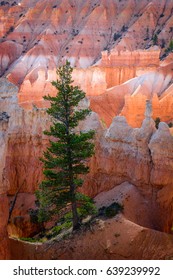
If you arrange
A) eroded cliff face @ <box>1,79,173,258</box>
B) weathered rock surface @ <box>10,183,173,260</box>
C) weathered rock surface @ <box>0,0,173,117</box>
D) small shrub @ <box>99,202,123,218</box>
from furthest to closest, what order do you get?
weathered rock surface @ <box>0,0,173,117</box>, eroded cliff face @ <box>1,79,173,258</box>, small shrub @ <box>99,202,123,218</box>, weathered rock surface @ <box>10,183,173,260</box>

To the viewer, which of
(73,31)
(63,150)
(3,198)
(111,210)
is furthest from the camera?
(73,31)

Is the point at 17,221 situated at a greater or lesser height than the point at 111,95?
lesser

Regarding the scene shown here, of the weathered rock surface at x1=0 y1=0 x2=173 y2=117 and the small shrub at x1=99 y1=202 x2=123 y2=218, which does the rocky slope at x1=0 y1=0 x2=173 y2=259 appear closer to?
the weathered rock surface at x1=0 y1=0 x2=173 y2=117

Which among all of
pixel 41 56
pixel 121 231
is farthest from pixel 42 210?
pixel 41 56

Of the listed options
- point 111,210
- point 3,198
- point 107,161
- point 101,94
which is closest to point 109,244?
point 111,210

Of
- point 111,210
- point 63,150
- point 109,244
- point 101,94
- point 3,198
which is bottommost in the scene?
point 109,244

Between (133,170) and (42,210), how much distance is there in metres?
5.34

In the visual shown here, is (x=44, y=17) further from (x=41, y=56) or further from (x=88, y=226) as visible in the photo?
(x=88, y=226)

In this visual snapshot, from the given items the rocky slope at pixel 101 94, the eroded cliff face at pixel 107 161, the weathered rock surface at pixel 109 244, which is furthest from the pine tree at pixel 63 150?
the eroded cliff face at pixel 107 161

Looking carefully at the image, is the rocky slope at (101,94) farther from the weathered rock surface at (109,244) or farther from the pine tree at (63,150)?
the pine tree at (63,150)

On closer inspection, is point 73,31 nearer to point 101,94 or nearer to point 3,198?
point 101,94

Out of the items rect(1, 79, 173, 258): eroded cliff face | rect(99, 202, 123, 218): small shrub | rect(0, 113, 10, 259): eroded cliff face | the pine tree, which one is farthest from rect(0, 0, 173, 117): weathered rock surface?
rect(0, 113, 10, 259): eroded cliff face

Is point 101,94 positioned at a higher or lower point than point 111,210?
higher

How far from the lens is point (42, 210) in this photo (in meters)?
16.1
